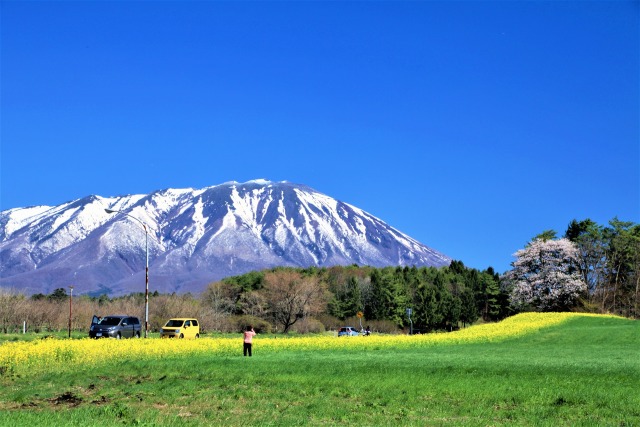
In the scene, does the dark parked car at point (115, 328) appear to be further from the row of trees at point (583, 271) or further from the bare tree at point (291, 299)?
the row of trees at point (583, 271)

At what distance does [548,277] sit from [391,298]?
91.7 feet

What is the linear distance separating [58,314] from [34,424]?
77021 millimetres

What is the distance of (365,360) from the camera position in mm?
32656

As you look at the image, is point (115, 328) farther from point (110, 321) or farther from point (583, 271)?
point (583, 271)

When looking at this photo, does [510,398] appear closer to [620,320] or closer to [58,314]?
[620,320]

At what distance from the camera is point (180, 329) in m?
56.1

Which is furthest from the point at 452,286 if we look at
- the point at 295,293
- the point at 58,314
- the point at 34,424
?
the point at 34,424

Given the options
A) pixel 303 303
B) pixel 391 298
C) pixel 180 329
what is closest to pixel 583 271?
pixel 391 298

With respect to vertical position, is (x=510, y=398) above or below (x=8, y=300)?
below

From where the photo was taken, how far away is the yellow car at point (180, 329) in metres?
55.8

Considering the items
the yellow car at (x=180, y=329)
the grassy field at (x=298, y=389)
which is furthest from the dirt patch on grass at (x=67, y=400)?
the yellow car at (x=180, y=329)

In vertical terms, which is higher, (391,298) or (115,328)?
(391,298)

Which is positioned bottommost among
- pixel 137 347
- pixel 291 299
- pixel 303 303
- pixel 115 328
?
pixel 137 347

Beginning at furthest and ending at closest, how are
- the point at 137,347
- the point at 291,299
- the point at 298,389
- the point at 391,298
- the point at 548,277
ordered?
the point at 391,298 < the point at 548,277 < the point at 291,299 < the point at 137,347 < the point at 298,389
